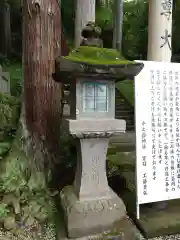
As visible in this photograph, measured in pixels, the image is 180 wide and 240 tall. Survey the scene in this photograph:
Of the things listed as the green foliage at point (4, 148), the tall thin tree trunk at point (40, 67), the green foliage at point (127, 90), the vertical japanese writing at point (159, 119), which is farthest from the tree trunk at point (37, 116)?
the green foliage at point (127, 90)

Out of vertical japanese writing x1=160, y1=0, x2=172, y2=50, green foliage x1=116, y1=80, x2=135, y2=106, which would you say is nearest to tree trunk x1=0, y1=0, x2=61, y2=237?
vertical japanese writing x1=160, y1=0, x2=172, y2=50

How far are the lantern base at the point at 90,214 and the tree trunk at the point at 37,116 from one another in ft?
1.52

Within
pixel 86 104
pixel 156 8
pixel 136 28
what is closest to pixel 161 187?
pixel 86 104

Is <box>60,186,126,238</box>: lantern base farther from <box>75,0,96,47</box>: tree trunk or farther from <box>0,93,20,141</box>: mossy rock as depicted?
<box>75,0,96,47</box>: tree trunk

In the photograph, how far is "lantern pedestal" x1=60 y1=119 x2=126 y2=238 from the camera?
110 inches

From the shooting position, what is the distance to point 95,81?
2.81m

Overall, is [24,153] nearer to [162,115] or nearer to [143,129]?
[143,129]

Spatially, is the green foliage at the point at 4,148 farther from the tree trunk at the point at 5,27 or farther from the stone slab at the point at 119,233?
the tree trunk at the point at 5,27

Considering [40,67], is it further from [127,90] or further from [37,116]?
[127,90]

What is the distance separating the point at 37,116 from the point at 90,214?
1627 millimetres

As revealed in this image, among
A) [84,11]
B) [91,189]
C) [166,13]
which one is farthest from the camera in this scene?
[84,11]

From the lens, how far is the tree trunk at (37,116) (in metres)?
3.27

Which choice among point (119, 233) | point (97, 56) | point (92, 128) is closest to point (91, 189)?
point (119, 233)

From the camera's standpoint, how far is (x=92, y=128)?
9.10 feet
